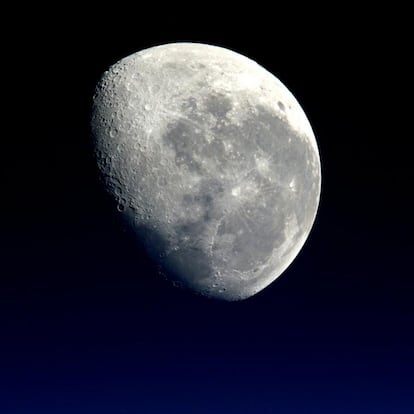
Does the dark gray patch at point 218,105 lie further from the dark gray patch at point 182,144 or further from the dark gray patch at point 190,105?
the dark gray patch at point 182,144

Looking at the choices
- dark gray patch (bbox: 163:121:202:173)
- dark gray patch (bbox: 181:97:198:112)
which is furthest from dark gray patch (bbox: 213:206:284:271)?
dark gray patch (bbox: 181:97:198:112)

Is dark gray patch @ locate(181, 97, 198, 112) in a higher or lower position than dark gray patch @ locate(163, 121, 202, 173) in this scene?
higher

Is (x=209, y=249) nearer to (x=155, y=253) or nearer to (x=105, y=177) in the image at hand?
(x=155, y=253)

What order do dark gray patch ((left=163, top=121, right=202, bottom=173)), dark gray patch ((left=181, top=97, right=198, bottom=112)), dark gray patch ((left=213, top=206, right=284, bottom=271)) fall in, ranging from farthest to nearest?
dark gray patch ((left=213, top=206, right=284, bottom=271)) → dark gray patch ((left=181, top=97, right=198, bottom=112)) → dark gray patch ((left=163, top=121, right=202, bottom=173))

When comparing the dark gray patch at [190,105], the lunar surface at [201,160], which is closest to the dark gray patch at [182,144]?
the lunar surface at [201,160]

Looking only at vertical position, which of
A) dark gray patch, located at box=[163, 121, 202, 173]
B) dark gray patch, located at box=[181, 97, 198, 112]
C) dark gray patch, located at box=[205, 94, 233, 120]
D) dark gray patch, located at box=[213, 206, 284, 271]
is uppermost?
dark gray patch, located at box=[205, 94, 233, 120]

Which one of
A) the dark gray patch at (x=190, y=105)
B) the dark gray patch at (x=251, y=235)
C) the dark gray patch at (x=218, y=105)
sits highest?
the dark gray patch at (x=218, y=105)

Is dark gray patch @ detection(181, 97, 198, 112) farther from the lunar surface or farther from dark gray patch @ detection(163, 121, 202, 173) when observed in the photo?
dark gray patch @ detection(163, 121, 202, 173)
